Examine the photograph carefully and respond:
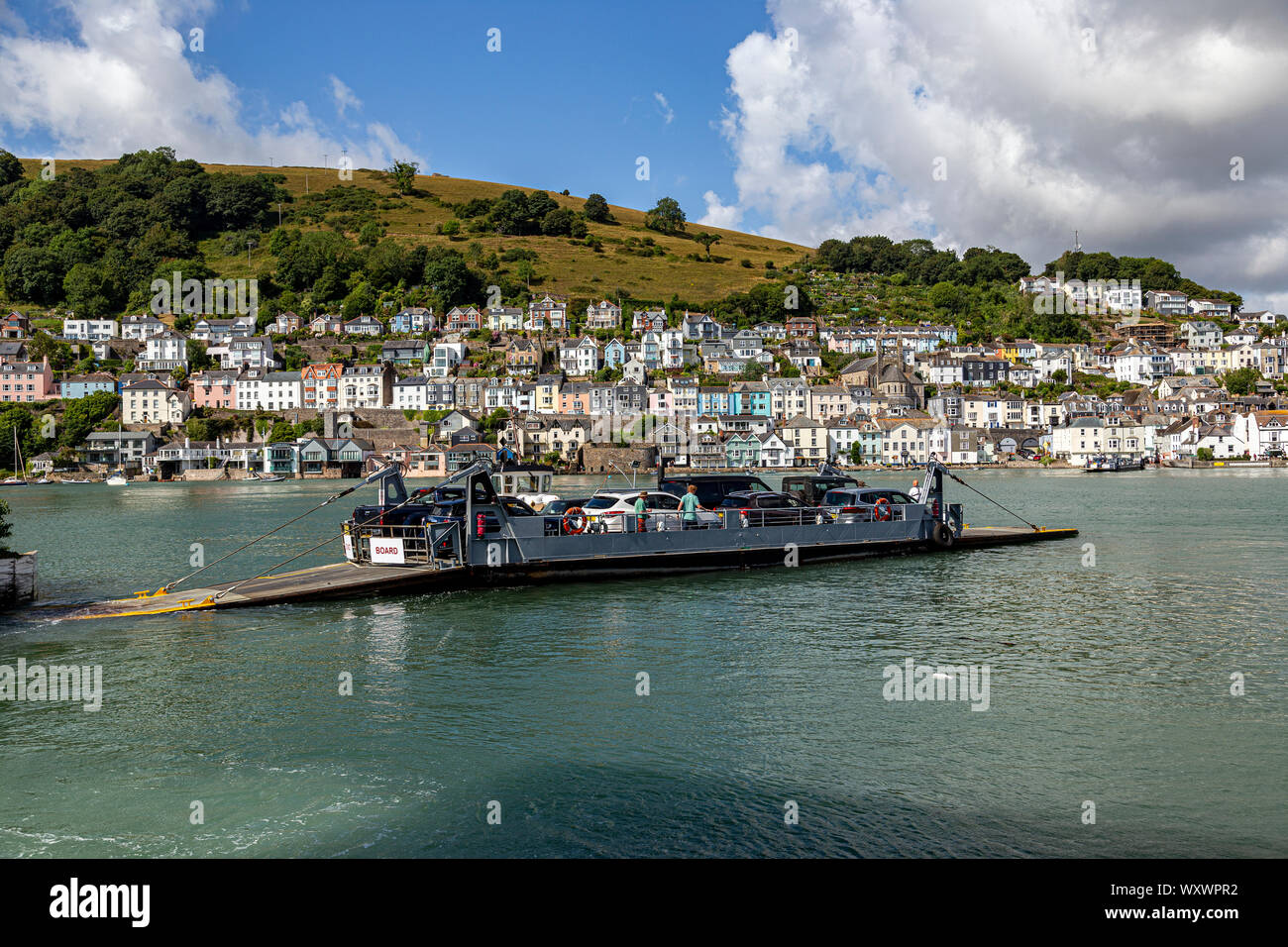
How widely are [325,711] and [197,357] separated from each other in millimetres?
146250

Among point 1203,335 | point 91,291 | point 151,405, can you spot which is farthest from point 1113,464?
point 91,291

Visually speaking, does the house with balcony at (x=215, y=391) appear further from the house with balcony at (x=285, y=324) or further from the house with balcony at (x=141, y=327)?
the house with balcony at (x=285, y=324)

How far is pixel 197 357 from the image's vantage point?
142 m

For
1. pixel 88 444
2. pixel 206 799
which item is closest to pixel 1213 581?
pixel 206 799

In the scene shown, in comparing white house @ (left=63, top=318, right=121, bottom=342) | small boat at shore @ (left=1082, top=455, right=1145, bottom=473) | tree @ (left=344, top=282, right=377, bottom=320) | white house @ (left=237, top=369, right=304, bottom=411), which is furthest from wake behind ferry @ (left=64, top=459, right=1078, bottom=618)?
white house @ (left=63, top=318, right=121, bottom=342)

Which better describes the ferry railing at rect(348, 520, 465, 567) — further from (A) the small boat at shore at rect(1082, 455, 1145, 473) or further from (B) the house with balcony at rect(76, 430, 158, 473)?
(A) the small boat at shore at rect(1082, 455, 1145, 473)

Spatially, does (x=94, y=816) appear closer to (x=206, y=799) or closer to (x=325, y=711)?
(x=206, y=799)

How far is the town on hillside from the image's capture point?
118 m

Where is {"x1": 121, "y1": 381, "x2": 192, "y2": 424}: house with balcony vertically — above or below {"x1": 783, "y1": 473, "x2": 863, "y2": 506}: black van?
above

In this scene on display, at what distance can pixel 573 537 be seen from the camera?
24.6 meters

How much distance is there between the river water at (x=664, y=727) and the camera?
902 cm

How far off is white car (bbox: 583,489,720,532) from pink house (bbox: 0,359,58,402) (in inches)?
4951

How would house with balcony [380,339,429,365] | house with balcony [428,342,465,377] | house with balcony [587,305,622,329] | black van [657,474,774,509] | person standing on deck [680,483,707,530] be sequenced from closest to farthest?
1. person standing on deck [680,483,707,530]
2. black van [657,474,774,509]
3. house with balcony [428,342,465,377]
4. house with balcony [380,339,429,365]
5. house with balcony [587,305,622,329]

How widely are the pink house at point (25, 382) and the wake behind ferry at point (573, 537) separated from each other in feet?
394
